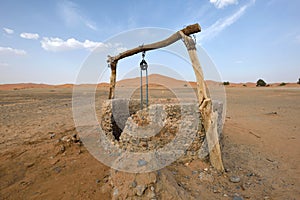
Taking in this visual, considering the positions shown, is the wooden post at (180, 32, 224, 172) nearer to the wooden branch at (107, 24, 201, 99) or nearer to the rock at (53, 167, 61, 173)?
the wooden branch at (107, 24, 201, 99)

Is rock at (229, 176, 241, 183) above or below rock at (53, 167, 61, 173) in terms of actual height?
above

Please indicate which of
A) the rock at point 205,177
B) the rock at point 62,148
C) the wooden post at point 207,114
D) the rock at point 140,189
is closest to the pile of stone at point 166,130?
the wooden post at point 207,114

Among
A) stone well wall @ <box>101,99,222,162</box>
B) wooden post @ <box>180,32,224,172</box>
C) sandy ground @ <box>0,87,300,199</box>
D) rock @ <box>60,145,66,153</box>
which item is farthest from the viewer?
rock @ <box>60,145,66,153</box>

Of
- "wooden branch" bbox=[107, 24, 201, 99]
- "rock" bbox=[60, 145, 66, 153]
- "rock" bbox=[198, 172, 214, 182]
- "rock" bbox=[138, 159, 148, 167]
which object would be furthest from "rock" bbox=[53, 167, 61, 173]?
"rock" bbox=[198, 172, 214, 182]

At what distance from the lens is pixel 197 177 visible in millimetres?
3094

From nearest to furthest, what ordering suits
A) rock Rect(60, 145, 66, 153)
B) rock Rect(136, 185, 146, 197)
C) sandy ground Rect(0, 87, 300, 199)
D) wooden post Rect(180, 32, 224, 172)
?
rock Rect(136, 185, 146, 197) < sandy ground Rect(0, 87, 300, 199) < wooden post Rect(180, 32, 224, 172) < rock Rect(60, 145, 66, 153)

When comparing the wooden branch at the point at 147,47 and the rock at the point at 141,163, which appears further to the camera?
the wooden branch at the point at 147,47

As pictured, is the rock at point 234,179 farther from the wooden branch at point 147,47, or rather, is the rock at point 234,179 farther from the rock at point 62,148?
the rock at point 62,148

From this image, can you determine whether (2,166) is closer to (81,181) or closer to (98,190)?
(81,181)

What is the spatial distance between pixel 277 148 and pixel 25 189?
19.4 feet

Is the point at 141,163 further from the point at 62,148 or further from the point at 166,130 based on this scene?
the point at 62,148

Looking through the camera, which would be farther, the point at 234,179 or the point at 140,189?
the point at 234,179

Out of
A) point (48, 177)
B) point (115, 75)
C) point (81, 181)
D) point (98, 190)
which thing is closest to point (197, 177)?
point (98, 190)

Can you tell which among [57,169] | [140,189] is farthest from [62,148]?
[140,189]
